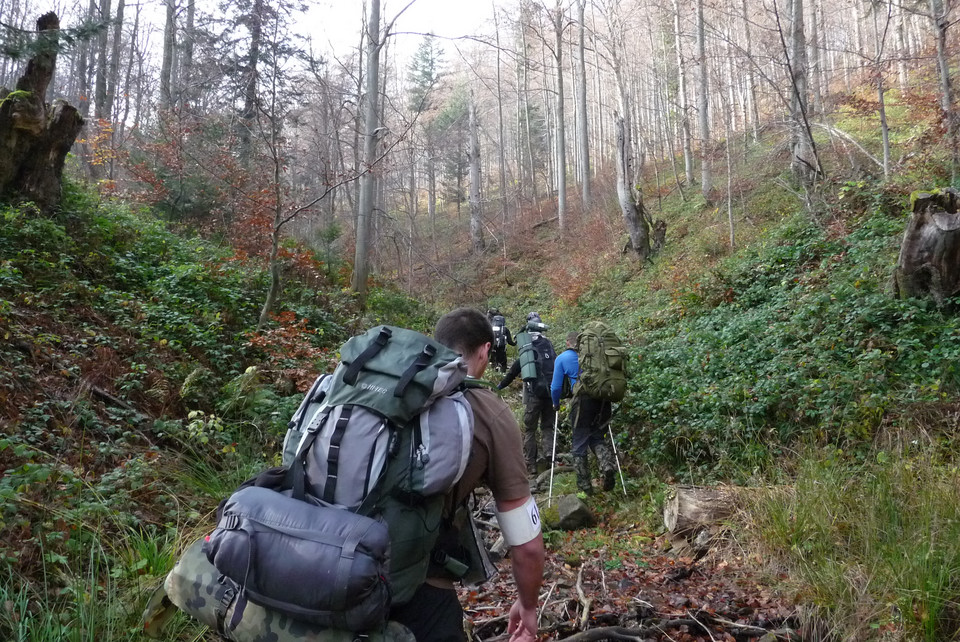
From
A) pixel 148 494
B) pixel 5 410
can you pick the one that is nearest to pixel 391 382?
pixel 148 494

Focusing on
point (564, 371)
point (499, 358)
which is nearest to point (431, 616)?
point (564, 371)

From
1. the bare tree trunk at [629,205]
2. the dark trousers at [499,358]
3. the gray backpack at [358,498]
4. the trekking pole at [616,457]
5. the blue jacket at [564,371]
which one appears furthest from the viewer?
the bare tree trunk at [629,205]

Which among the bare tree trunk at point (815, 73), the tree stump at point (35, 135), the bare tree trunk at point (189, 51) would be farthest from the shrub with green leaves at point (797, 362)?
the bare tree trunk at point (189, 51)

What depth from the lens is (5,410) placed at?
4781 mm

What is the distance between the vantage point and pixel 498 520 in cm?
207

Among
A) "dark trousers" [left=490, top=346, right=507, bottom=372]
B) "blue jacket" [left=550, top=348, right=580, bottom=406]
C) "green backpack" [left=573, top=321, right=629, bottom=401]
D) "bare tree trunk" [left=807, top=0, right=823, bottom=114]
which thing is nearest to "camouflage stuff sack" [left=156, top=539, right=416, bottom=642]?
"green backpack" [left=573, top=321, right=629, bottom=401]

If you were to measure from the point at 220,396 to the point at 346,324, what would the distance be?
169 inches

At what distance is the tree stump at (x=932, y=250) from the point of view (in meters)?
6.25

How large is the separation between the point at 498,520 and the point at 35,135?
9933 mm

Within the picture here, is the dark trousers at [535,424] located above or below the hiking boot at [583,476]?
above

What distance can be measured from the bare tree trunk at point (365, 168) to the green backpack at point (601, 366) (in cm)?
706

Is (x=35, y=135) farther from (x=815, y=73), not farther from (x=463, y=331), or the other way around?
(x=815, y=73)

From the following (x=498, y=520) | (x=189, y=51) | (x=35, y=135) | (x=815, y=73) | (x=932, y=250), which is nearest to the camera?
(x=498, y=520)

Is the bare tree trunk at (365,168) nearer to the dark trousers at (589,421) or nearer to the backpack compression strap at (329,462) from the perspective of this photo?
the dark trousers at (589,421)
